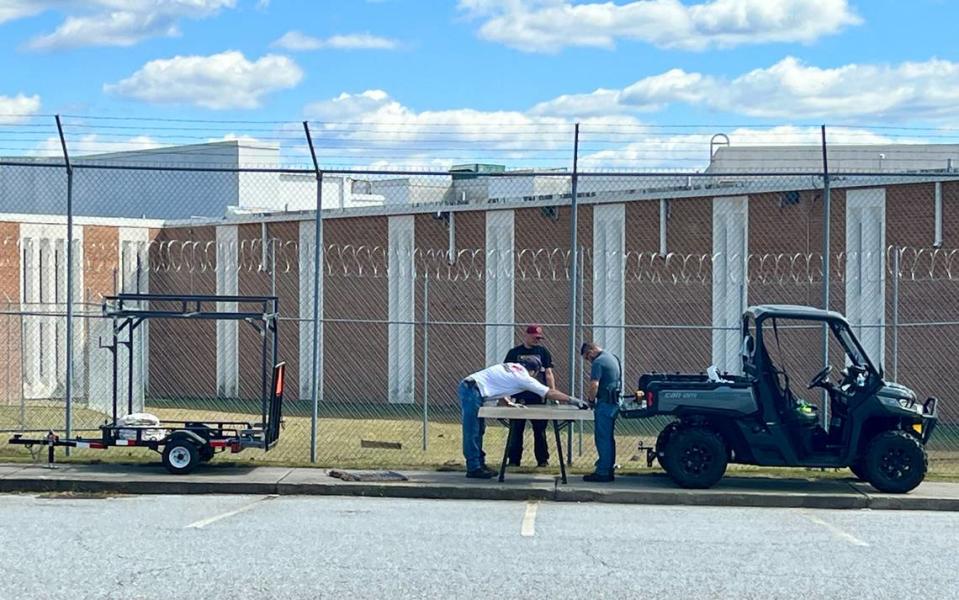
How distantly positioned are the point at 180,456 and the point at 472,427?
9.84ft

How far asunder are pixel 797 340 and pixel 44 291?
53.4 ft

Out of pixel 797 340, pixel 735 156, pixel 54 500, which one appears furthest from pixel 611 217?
pixel 54 500

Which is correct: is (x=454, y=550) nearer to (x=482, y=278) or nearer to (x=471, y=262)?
(x=482, y=278)

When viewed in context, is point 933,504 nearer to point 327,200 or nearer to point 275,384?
point 275,384

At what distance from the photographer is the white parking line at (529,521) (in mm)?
11055

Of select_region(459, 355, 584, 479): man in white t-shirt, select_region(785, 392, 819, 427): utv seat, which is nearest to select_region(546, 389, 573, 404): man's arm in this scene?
select_region(459, 355, 584, 479): man in white t-shirt

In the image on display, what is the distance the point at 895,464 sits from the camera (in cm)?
1355

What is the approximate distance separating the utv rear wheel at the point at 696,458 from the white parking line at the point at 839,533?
1.24 meters

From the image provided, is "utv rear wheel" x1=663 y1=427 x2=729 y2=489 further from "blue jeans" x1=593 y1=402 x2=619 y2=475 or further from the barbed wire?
the barbed wire

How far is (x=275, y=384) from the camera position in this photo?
47.7ft

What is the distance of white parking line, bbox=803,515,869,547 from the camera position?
10912 mm

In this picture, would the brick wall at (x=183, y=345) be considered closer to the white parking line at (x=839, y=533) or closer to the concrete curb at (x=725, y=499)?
the concrete curb at (x=725, y=499)

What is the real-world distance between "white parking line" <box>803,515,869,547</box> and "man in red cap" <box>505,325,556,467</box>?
11.3 ft

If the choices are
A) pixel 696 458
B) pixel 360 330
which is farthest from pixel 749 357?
pixel 360 330
